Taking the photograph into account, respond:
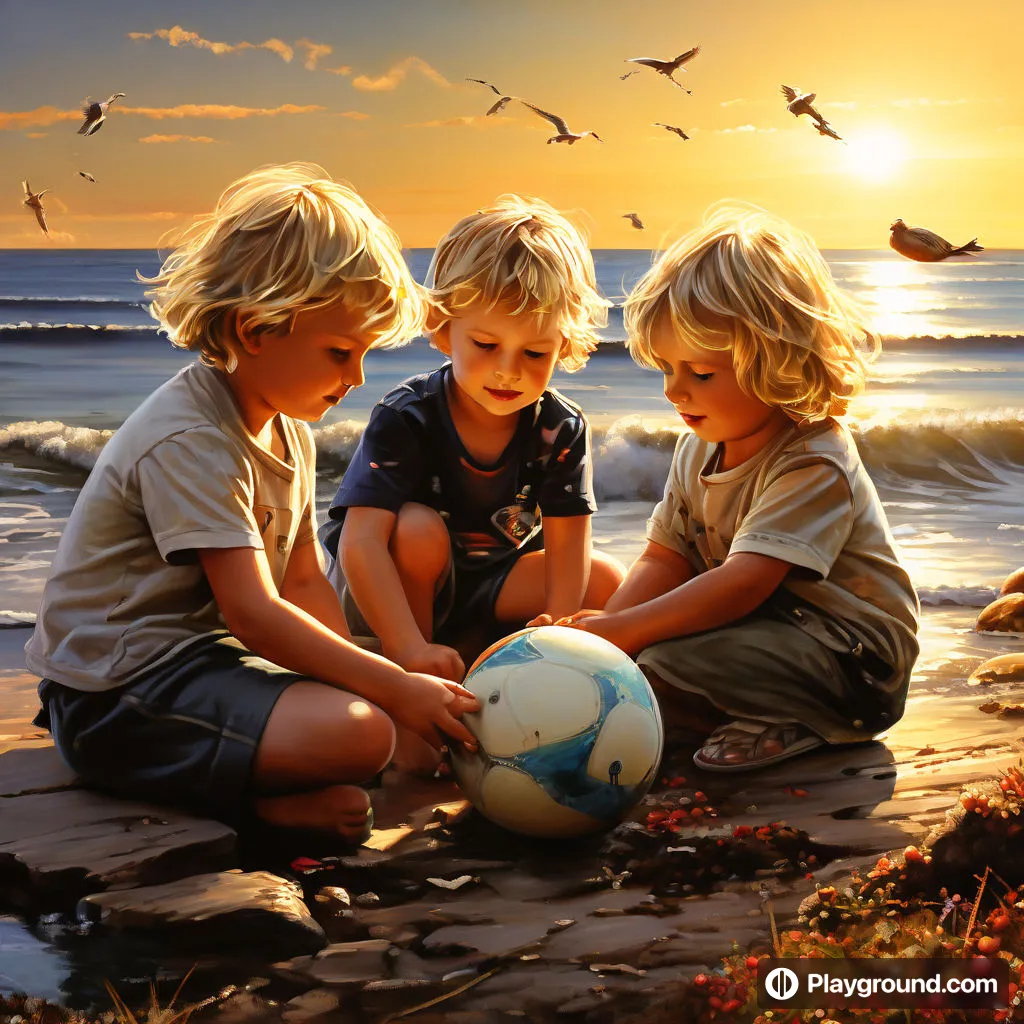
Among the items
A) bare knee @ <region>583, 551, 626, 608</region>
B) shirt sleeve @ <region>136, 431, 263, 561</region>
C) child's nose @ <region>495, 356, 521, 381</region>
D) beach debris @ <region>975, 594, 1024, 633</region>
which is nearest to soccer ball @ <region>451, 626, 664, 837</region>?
shirt sleeve @ <region>136, 431, 263, 561</region>

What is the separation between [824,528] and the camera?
3.75 metres

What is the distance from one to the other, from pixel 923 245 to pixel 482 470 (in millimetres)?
1955

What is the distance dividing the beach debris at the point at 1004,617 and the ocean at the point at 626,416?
0.62 metres

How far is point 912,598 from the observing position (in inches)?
156

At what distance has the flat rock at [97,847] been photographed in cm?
293

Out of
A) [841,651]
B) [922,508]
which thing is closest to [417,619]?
[841,651]

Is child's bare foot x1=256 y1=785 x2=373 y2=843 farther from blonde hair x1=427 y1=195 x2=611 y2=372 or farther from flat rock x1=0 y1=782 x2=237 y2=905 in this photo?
blonde hair x1=427 y1=195 x2=611 y2=372

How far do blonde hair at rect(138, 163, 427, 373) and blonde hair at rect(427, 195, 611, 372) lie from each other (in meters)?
0.36

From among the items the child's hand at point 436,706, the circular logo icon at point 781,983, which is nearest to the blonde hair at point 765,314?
the child's hand at point 436,706

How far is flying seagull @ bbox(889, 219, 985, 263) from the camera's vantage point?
4.63 meters

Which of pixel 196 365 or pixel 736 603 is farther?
pixel 736 603

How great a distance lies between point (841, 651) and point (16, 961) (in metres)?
2.40

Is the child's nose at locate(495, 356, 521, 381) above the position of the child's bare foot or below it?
above

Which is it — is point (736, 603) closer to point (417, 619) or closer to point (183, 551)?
point (417, 619)
